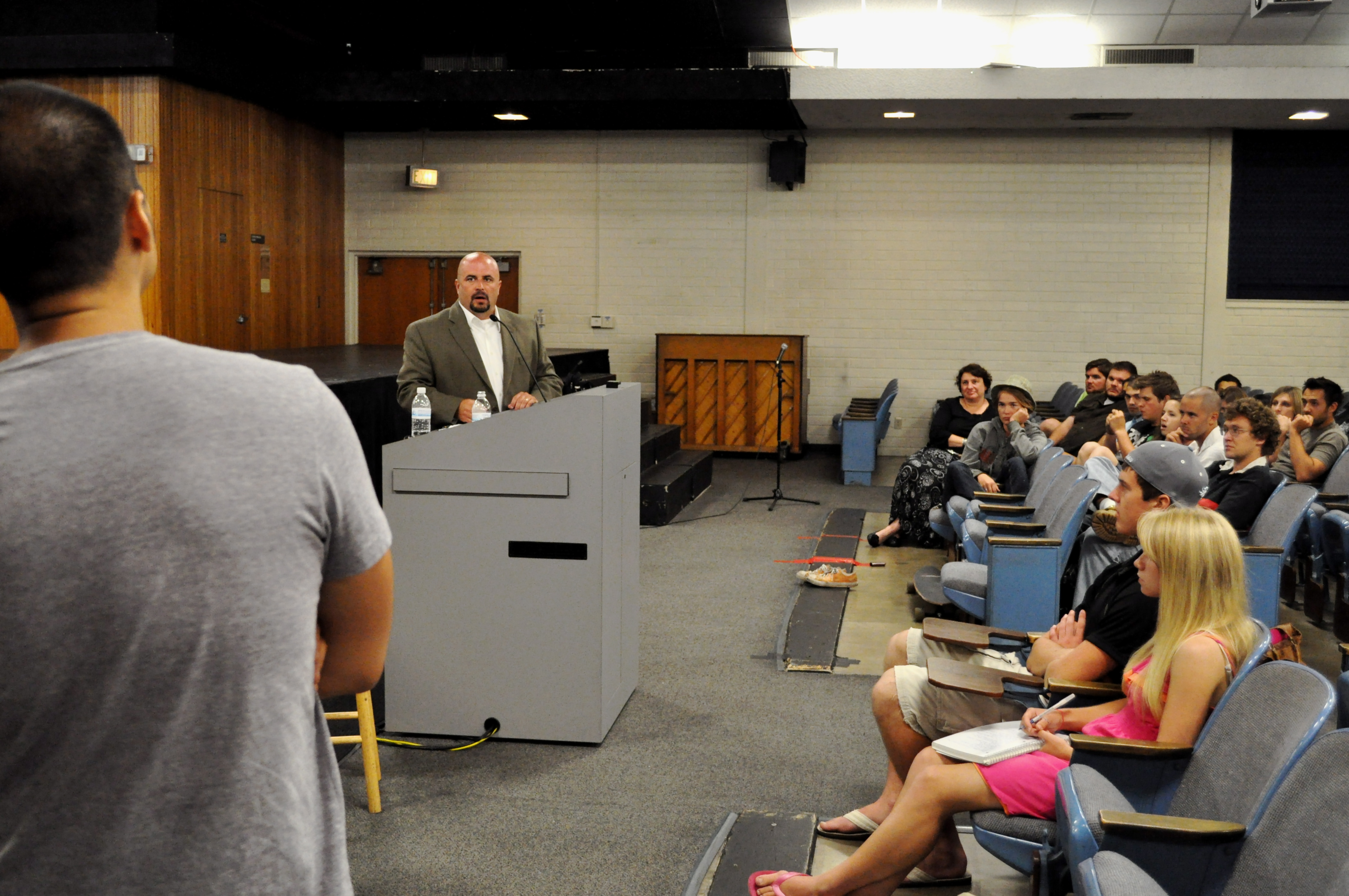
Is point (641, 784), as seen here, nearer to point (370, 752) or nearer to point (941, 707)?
point (370, 752)

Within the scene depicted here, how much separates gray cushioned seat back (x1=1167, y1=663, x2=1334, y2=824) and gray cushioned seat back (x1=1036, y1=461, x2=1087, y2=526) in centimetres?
252

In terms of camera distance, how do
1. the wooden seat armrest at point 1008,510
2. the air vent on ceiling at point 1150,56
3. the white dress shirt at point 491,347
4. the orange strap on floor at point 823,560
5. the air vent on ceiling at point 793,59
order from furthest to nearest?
the air vent on ceiling at point 793,59, the air vent on ceiling at point 1150,56, the orange strap on floor at point 823,560, the wooden seat armrest at point 1008,510, the white dress shirt at point 491,347

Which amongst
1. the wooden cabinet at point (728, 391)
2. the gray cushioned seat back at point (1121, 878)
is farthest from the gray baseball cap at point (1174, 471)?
the wooden cabinet at point (728, 391)

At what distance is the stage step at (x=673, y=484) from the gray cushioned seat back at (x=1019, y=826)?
A: 5550 mm

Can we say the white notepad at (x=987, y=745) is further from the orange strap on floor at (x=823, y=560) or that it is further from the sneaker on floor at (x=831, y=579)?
the orange strap on floor at (x=823, y=560)

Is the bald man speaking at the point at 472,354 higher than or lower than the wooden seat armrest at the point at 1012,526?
higher

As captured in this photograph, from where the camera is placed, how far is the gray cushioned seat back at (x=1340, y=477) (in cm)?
579

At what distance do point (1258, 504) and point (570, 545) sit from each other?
300cm

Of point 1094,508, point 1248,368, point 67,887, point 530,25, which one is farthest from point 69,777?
point 1248,368

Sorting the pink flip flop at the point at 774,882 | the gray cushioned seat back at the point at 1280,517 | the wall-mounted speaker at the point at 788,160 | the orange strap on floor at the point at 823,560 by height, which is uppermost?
the wall-mounted speaker at the point at 788,160

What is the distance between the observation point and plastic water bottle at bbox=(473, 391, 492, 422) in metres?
3.96

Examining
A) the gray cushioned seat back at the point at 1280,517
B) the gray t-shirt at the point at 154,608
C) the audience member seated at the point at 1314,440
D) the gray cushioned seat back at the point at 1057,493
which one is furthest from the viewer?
the audience member seated at the point at 1314,440

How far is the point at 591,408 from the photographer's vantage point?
3.54 meters

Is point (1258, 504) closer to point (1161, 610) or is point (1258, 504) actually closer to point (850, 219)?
point (1161, 610)
